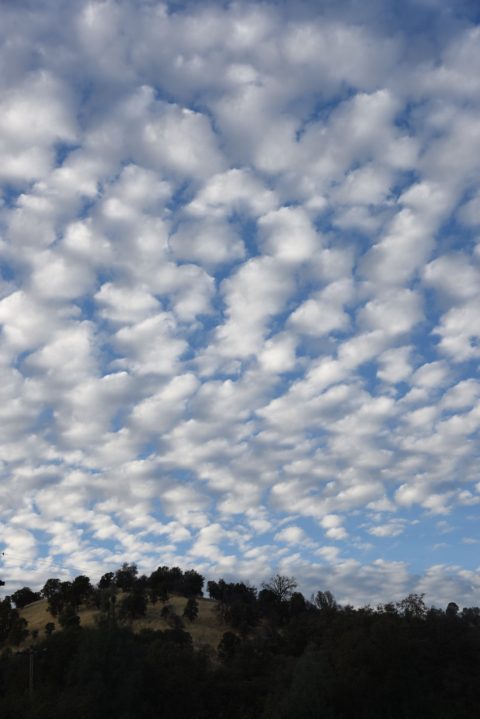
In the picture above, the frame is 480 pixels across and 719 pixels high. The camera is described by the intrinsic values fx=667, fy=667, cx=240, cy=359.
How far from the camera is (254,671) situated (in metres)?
69.8

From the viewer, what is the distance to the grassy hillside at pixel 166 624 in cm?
9538

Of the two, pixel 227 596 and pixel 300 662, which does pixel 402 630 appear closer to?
pixel 300 662

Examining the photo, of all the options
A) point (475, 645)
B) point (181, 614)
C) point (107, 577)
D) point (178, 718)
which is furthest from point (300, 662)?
point (107, 577)

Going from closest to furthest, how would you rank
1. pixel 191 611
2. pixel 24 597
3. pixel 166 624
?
1. pixel 166 624
2. pixel 191 611
3. pixel 24 597

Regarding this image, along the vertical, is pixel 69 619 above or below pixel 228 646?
above

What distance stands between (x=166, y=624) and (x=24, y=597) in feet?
136

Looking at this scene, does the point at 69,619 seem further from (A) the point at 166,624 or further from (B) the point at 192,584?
(B) the point at 192,584

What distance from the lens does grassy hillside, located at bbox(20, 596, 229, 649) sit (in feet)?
313

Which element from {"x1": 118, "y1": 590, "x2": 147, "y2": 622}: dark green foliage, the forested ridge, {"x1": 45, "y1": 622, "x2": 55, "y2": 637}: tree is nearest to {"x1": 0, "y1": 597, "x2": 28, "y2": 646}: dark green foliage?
the forested ridge

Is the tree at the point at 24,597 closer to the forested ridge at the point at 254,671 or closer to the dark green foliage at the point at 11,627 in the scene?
the dark green foliage at the point at 11,627

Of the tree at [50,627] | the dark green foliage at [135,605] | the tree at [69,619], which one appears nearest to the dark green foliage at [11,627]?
the tree at [50,627]

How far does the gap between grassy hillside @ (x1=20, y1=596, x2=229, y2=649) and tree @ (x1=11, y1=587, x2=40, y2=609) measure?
24.9ft

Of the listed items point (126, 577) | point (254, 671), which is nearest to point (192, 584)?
point (126, 577)

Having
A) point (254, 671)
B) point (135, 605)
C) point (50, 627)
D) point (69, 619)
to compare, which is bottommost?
point (254, 671)
